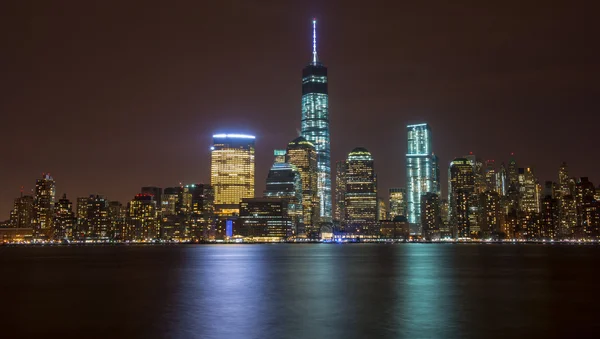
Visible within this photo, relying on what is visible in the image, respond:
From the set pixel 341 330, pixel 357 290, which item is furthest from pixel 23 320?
pixel 357 290

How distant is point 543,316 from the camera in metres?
50.3

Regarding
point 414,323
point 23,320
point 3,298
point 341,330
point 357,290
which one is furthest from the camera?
point 357,290

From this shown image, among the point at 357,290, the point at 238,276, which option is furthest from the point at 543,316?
the point at 238,276

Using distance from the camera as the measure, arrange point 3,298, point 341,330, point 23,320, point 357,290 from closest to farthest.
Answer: point 341,330 → point 23,320 → point 3,298 → point 357,290

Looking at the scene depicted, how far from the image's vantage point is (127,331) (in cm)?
4331

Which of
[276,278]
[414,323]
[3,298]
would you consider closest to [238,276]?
[276,278]

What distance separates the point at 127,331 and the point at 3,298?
28114 millimetres

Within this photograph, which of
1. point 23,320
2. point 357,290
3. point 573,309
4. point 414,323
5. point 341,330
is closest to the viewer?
point 341,330

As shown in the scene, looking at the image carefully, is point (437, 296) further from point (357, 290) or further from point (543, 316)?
point (543, 316)

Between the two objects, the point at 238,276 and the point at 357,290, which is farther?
the point at 238,276

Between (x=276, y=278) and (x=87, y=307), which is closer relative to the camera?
(x=87, y=307)

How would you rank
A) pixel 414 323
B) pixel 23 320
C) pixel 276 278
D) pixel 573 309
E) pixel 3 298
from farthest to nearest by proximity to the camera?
1. pixel 276 278
2. pixel 3 298
3. pixel 573 309
4. pixel 23 320
5. pixel 414 323

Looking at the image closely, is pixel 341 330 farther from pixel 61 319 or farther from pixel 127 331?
pixel 61 319

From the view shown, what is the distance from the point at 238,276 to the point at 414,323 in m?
50.9
